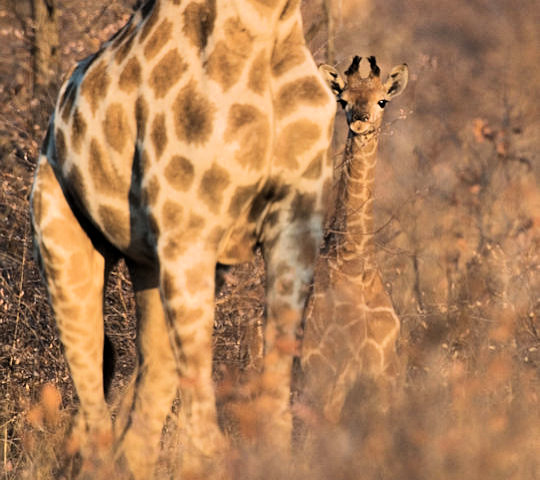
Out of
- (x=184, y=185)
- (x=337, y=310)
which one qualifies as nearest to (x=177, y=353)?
(x=184, y=185)

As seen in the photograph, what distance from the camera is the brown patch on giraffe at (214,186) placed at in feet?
12.3

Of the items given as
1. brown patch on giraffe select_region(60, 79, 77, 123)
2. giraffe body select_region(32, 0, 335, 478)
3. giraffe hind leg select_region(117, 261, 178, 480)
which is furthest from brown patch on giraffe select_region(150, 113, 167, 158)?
giraffe hind leg select_region(117, 261, 178, 480)

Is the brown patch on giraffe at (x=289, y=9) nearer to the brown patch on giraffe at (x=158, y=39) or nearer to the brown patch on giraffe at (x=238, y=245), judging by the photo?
the brown patch on giraffe at (x=158, y=39)

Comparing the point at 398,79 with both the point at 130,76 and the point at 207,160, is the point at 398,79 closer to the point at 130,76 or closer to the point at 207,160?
the point at 130,76

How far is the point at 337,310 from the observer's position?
19.5ft

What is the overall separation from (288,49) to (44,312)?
9.74 feet

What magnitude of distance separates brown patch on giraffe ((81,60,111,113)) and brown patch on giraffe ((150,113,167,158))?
0.37 metres

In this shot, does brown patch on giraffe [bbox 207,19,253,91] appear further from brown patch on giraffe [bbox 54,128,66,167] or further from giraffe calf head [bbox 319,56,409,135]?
giraffe calf head [bbox 319,56,409,135]

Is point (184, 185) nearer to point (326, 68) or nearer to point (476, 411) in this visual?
point (476, 411)

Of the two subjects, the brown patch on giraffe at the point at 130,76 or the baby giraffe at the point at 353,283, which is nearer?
the brown patch on giraffe at the point at 130,76

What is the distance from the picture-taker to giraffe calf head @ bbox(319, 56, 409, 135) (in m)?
6.30

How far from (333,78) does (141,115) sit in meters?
2.62

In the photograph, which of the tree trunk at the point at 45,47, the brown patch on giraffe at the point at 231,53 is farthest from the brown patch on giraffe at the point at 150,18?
the tree trunk at the point at 45,47

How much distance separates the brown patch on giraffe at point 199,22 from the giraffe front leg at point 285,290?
0.62 meters
